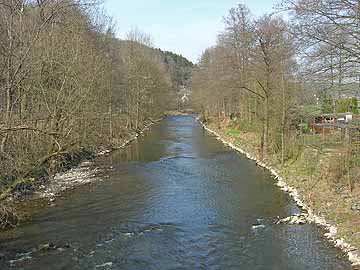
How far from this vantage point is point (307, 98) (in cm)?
1825

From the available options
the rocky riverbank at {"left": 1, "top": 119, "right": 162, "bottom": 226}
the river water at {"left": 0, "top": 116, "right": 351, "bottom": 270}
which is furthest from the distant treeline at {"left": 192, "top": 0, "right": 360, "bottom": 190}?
the rocky riverbank at {"left": 1, "top": 119, "right": 162, "bottom": 226}

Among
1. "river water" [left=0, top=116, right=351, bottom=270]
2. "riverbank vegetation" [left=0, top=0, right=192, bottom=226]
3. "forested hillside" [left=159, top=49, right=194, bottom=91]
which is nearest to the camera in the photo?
"river water" [left=0, top=116, right=351, bottom=270]

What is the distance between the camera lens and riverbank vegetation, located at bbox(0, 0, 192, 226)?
601 inches

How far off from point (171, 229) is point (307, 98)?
26.4ft

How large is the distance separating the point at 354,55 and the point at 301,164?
35.6ft

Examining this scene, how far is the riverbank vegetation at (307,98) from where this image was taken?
12.7 m

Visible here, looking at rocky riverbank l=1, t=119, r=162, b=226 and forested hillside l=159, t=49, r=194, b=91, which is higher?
forested hillside l=159, t=49, r=194, b=91

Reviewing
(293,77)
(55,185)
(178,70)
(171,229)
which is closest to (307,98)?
(293,77)

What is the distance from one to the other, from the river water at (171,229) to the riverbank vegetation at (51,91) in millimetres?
2156

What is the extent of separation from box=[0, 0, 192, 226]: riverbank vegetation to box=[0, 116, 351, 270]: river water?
84.9 inches

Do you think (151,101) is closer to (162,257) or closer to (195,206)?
(195,206)

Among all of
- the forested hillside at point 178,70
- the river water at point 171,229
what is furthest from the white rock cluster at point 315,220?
the forested hillside at point 178,70

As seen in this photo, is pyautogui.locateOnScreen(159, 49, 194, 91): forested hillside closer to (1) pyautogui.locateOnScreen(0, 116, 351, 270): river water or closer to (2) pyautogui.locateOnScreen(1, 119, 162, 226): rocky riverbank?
(2) pyautogui.locateOnScreen(1, 119, 162, 226): rocky riverbank

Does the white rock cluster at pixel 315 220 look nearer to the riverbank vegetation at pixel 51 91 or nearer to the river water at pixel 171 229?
the river water at pixel 171 229
